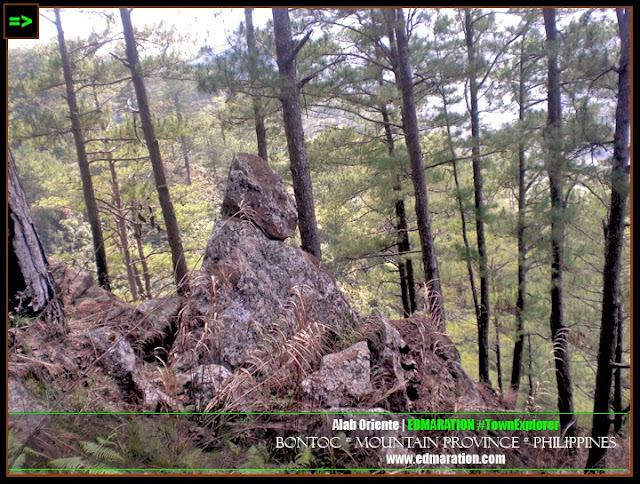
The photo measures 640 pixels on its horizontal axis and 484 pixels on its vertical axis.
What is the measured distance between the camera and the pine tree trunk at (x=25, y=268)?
265 centimetres

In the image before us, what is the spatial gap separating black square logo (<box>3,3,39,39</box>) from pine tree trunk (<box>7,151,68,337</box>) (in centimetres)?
111

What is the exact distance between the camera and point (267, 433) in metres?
2.31

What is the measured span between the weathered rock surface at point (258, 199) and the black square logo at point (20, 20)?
2.64 meters

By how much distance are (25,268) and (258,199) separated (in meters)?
2.49

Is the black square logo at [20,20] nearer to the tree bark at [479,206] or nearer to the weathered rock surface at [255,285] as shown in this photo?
the weathered rock surface at [255,285]

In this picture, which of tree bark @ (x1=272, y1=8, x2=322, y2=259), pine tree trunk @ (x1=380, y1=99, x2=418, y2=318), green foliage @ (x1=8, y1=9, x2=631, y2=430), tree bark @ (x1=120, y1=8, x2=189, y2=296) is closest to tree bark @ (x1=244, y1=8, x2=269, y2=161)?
green foliage @ (x1=8, y1=9, x2=631, y2=430)

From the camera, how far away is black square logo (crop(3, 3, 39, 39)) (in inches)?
78.0

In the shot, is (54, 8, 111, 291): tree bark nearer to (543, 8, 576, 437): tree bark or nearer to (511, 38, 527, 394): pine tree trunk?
(543, 8, 576, 437): tree bark

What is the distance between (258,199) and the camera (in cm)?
468

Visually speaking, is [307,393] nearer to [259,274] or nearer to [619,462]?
[259,274]

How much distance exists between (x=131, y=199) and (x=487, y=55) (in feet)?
29.8

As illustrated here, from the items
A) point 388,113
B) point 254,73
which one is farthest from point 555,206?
point 254,73

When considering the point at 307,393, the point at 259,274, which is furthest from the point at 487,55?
the point at 307,393
